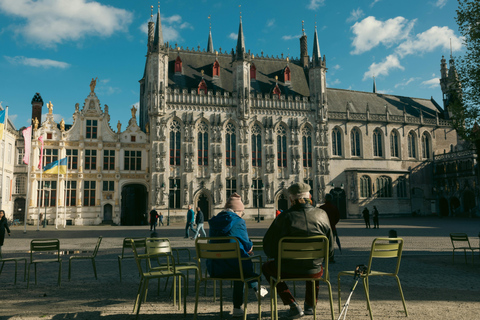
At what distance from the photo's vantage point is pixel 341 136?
148 feet

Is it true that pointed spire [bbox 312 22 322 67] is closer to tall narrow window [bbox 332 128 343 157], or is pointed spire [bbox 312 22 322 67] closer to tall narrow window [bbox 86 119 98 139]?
tall narrow window [bbox 332 128 343 157]

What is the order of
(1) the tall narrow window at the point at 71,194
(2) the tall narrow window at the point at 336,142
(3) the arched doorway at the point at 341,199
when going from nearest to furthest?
(1) the tall narrow window at the point at 71,194 < (3) the arched doorway at the point at 341,199 < (2) the tall narrow window at the point at 336,142

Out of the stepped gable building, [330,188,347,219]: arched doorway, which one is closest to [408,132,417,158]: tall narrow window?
the stepped gable building

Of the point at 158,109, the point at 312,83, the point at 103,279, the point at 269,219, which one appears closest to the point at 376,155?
the point at 312,83

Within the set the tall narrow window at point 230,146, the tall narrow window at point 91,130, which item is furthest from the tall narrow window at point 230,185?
the tall narrow window at point 91,130

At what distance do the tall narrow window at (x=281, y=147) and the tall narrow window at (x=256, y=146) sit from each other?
2.11 m

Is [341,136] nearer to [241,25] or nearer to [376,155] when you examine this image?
[376,155]

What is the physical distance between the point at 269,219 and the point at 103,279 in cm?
3298

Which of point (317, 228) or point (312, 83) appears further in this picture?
point (312, 83)

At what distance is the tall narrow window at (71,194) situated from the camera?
36.2 metres

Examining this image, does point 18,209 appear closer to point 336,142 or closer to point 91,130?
point 91,130

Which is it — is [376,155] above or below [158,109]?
below

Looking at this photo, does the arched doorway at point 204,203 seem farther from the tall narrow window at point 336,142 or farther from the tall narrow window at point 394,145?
the tall narrow window at point 394,145

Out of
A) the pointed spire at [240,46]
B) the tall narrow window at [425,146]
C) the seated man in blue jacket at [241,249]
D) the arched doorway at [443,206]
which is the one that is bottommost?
the arched doorway at [443,206]
